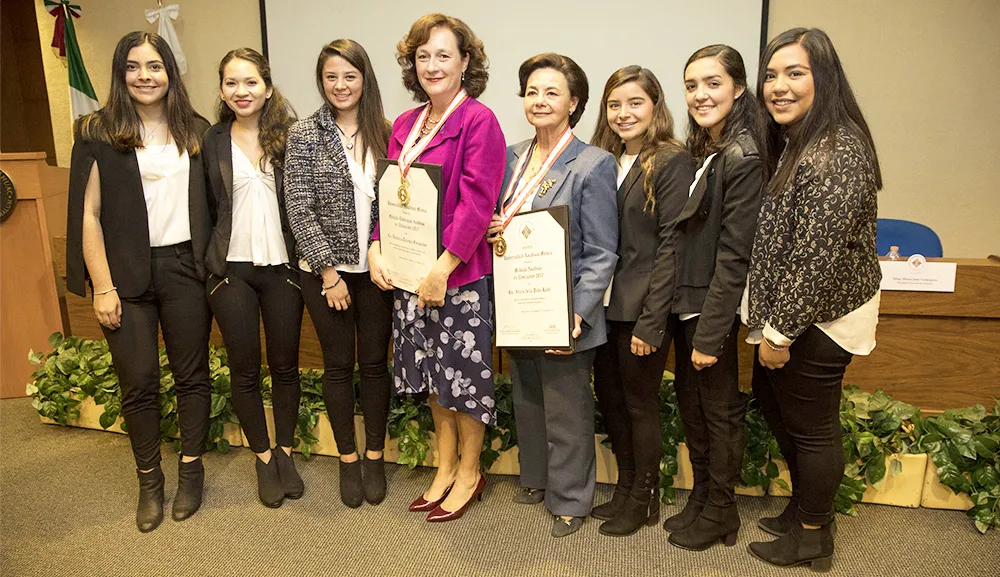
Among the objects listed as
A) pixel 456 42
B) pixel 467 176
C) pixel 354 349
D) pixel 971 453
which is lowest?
pixel 971 453

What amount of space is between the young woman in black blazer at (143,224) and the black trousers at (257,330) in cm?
11

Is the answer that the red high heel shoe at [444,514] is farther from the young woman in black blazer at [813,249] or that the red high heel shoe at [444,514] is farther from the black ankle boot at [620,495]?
the young woman in black blazer at [813,249]

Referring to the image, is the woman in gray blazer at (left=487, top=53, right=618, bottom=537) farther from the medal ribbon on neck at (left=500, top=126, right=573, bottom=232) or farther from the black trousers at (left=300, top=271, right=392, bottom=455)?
the black trousers at (left=300, top=271, right=392, bottom=455)

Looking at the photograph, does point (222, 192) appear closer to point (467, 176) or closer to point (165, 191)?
point (165, 191)

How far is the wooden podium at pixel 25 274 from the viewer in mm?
3443

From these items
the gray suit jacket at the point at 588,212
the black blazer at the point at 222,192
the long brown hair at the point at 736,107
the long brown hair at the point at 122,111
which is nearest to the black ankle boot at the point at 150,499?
the black blazer at the point at 222,192

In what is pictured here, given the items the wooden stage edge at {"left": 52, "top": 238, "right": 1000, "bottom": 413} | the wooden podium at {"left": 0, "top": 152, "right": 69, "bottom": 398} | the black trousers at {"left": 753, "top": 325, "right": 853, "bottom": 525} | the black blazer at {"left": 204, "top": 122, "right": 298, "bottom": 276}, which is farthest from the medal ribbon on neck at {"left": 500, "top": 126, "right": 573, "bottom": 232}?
the wooden podium at {"left": 0, "top": 152, "right": 69, "bottom": 398}

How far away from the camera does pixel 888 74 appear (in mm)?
3678

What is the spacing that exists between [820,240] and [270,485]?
2.08 metres

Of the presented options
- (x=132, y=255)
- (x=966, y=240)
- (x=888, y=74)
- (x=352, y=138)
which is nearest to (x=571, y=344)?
(x=352, y=138)

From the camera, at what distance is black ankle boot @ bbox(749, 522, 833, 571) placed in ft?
6.49

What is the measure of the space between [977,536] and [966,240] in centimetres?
238

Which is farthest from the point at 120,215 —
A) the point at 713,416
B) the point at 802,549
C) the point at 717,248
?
the point at 802,549

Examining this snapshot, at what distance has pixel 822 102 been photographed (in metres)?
1.65
